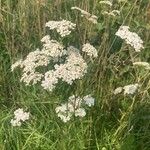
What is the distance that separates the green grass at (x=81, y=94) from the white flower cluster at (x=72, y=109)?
0.36 ft

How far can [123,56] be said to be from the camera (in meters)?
3.81

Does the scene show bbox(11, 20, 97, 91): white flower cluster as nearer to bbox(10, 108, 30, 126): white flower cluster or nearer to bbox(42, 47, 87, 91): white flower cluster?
bbox(42, 47, 87, 91): white flower cluster

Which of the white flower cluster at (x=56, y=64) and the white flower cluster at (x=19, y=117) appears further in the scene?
the white flower cluster at (x=19, y=117)

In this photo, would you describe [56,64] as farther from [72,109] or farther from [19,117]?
[19,117]

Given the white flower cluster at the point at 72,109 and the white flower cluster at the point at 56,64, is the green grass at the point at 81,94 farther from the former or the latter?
the white flower cluster at the point at 56,64

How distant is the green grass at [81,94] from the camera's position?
310 centimetres

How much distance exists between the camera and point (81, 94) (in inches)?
117

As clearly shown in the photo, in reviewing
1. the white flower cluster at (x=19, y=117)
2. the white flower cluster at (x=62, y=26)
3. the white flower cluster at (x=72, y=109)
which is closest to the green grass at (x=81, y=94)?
the white flower cluster at (x=72, y=109)

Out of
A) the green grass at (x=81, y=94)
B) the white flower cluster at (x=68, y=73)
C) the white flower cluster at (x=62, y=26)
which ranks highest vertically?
the white flower cluster at (x=62, y=26)

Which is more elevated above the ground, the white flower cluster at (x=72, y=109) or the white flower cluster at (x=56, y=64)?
the white flower cluster at (x=56, y=64)

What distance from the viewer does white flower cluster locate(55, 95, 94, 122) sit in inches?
111

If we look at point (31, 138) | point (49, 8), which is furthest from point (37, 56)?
point (49, 8)

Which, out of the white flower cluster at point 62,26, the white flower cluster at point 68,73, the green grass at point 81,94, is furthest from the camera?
the green grass at point 81,94

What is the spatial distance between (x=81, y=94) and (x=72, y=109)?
16 cm
